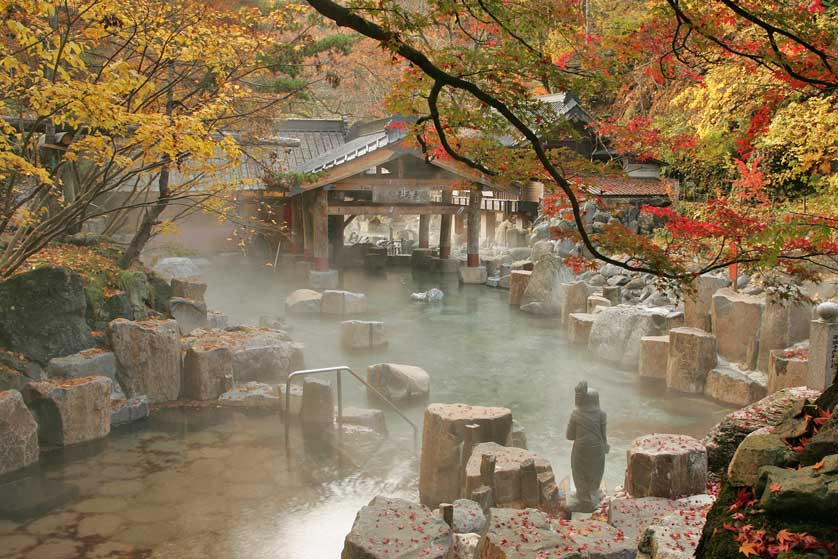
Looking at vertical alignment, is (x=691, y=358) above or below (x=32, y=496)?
above

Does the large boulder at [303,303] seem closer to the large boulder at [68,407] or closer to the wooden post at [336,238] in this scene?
the wooden post at [336,238]

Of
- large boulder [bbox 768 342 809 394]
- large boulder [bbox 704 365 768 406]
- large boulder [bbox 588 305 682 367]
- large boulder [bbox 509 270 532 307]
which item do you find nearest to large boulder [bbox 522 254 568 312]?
large boulder [bbox 509 270 532 307]

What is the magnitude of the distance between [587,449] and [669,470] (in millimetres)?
756

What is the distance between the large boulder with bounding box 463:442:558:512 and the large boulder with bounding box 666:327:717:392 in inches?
206

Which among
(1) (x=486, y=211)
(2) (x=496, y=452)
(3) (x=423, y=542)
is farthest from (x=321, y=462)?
(1) (x=486, y=211)

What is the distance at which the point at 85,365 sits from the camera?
342 inches

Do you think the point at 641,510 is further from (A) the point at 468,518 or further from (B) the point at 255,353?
(B) the point at 255,353

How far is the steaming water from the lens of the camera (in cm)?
602

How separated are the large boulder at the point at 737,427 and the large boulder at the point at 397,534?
291 centimetres

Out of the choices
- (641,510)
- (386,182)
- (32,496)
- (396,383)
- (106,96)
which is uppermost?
(386,182)

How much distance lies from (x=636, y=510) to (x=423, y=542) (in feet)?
6.23

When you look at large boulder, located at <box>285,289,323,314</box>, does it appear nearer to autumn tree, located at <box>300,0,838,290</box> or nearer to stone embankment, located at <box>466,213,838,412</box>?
stone embankment, located at <box>466,213,838,412</box>

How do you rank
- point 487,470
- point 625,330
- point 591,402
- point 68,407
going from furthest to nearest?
point 625,330
point 68,407
point 591,402
point 487,470

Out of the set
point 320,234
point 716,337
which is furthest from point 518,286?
point 716,337
